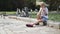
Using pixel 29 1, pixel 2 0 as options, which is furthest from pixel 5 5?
pixel 29 1

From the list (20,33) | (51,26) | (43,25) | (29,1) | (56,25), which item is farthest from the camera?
(29,1)

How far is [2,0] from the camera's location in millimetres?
46844

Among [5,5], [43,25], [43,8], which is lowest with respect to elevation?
[5,5]

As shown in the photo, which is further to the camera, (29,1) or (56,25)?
(29,1)

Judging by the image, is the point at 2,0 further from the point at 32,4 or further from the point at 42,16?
the point at 42,16

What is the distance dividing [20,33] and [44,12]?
12.8 feet

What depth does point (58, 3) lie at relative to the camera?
35.3 metres

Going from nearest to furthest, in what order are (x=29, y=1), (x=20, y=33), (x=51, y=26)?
(x=20, y=33)
(x=51, y=26)
(x=29, y=1)

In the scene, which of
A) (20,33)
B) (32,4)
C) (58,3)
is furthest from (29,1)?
(20,33)

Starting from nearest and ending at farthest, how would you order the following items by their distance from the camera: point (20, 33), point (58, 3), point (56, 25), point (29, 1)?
point (20, 33) < point (56, 25) < point (58, 3) < point (29, 1)

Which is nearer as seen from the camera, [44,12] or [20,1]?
[44,12]

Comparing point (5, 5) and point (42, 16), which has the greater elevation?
point (42, 16)

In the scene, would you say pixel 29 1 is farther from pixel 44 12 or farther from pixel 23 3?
pixel 44 12

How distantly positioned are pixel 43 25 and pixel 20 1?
35.3m
